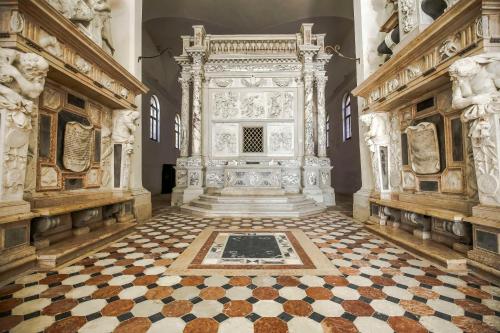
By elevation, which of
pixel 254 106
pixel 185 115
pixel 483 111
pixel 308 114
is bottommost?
pixel 483 111

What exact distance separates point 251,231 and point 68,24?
14.1 feet

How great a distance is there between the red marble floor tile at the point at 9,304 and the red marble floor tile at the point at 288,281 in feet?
7.72

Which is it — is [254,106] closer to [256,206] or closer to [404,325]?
[256,206]

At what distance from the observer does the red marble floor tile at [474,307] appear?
180 centimetres

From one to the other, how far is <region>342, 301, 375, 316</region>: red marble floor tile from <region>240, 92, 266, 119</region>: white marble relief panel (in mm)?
7566

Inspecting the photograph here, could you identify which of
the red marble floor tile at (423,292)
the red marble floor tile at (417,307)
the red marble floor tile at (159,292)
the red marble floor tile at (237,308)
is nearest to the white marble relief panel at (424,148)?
the red marble floor tile at (423,292)

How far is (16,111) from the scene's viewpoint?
2.47 meters

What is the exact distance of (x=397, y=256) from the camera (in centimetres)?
305

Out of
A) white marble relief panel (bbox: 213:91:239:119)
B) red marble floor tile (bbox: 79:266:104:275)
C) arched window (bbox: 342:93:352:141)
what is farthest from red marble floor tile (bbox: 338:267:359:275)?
arched window (bbox: 342:93:352:141)

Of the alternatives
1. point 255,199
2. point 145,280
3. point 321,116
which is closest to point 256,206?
point 255,199

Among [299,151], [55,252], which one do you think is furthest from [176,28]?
[55,252]

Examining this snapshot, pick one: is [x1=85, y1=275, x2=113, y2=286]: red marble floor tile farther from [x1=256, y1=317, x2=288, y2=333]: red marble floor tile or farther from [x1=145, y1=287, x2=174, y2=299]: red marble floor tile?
[x1=256, y1=317, x2=288, y2=333]: red marble floor tile

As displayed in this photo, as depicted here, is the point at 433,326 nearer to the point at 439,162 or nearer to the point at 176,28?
the point at 439,162

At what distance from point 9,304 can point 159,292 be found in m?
1.22
